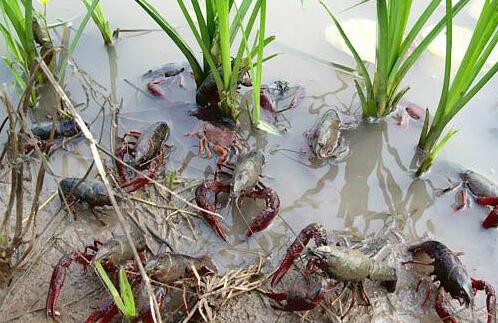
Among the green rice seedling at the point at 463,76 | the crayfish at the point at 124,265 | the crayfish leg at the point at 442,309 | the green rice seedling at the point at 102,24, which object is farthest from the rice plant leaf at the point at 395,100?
the green rice seedling at the point at 102,24

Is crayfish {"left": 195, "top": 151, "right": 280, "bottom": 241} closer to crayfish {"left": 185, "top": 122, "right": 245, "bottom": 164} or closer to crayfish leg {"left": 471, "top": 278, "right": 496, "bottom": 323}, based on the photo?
crayfish {"left": 185, "top": 122, "right": 245, "bottom": 164}

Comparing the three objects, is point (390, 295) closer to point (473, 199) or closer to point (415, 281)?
point (415, 281)

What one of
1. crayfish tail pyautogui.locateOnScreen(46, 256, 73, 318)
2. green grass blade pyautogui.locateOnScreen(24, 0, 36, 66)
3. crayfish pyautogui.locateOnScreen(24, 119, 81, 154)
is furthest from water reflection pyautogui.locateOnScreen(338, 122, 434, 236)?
green grass blade pyautogui.locateOnScreen(24, 0, 36, 66)

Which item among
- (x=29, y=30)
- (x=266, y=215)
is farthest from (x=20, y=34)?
(x=266, y=215)

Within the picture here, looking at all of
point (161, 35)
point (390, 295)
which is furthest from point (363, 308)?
point (161, 35)

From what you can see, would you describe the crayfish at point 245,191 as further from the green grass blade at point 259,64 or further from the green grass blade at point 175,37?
the green grass blade at point 175,37

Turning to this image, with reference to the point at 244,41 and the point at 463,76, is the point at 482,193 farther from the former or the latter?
the point at 244,41

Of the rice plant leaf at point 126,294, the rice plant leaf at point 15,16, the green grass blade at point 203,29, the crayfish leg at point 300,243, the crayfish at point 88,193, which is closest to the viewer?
the rice plant leaf at point 126,294
